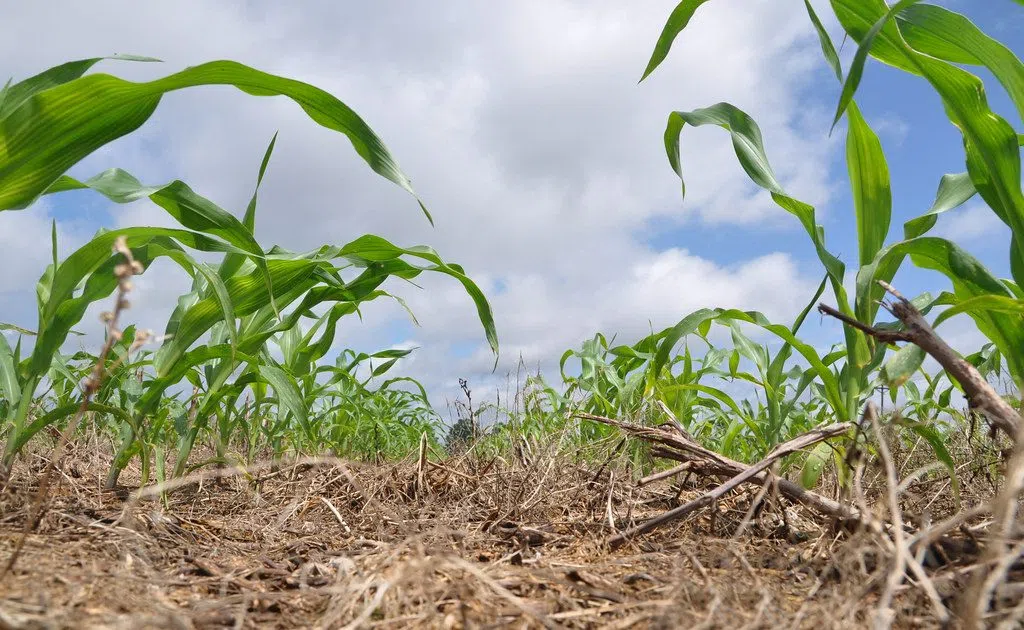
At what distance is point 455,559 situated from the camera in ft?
2.86

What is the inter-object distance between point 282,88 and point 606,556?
3.79ft

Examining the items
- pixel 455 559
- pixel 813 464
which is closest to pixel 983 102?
pixel 813 464

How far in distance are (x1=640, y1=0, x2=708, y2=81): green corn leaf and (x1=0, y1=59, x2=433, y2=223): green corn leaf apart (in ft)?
2.60

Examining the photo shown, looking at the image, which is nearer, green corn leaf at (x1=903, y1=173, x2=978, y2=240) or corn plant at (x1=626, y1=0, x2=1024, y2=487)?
corn plant at (x1=626, y1=0, x2=1024, y2=487)

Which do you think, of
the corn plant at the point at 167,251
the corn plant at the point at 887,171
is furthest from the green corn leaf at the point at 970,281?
the corn plant at the point at 167,251

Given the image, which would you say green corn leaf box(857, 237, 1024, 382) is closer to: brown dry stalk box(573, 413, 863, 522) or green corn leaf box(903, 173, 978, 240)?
green corn leaf box(903, 173, 978, 240)

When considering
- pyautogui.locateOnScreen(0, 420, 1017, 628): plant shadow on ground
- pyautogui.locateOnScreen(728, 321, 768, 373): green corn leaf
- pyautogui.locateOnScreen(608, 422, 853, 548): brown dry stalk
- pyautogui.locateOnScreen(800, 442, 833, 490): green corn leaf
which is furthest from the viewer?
pyautogui.locateOnScreen(728, 321, 768, 373): green corn leaf

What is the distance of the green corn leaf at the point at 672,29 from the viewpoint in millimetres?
1669

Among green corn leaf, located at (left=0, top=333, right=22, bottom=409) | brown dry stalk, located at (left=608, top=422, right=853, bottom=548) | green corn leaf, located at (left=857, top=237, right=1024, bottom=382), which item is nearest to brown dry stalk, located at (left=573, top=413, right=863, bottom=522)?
brown dry stalk, located at (left=608, top=422, right=853, bottom=548)

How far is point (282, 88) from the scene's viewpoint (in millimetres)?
1467

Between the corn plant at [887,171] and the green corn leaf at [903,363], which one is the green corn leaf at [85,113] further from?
the green corn leaf at [903,363]

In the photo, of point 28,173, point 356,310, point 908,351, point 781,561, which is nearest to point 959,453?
point 908,351

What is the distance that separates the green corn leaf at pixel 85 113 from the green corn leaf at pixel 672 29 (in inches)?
31.1

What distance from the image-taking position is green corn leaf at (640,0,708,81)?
1.67 metres
